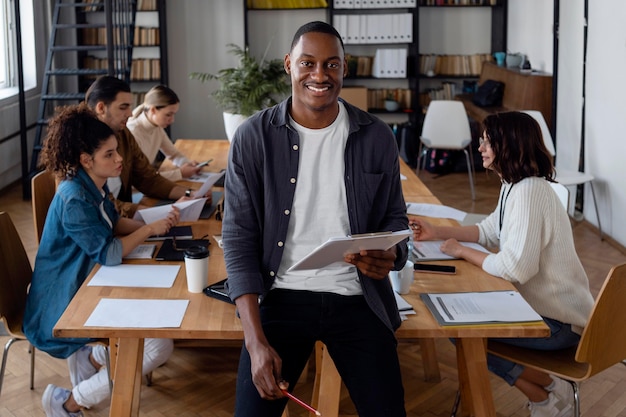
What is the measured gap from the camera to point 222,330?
Answer: 2.14m

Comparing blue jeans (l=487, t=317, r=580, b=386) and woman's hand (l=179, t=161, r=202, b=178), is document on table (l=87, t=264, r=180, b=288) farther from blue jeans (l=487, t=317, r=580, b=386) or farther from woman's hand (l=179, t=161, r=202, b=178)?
woman's hand (l=179, t=161, r=202, b=178)

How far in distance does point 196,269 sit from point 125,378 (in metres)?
0.37

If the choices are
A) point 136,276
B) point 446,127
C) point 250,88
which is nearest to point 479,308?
point 136,276

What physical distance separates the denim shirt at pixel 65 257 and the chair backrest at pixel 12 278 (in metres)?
0.11

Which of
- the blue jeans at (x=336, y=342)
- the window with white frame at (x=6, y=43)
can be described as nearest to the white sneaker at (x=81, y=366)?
the blue jeans at (x=336, y=342)

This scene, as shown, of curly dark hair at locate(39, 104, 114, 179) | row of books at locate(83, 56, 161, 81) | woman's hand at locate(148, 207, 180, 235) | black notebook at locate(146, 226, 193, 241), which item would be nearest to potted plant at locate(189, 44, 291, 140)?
black notebook at locate(146, 226, 193, 241)

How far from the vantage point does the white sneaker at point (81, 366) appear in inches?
115

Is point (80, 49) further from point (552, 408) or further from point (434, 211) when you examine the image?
point (552, 408)

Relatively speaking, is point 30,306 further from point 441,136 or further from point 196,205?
point 441,136

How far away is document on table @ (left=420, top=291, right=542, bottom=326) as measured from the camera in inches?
87.0

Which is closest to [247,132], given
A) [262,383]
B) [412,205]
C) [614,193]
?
[262,383]

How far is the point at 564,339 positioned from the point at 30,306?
176 cm

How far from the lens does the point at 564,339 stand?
2.60 m

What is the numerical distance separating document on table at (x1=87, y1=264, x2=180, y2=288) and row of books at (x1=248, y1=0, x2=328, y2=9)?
6.18m
